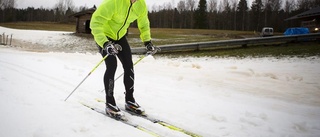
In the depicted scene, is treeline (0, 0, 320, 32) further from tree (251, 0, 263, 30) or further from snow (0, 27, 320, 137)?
snow (0, 27, 320, 137)

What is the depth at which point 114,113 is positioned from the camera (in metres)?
3.47

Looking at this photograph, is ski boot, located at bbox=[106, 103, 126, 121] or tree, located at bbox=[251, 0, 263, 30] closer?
ski boot, located at bbox=[106, 103, 126, 121]

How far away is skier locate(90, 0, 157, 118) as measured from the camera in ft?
11.3

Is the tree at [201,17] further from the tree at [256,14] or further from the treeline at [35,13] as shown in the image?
the treeline at [35,13]

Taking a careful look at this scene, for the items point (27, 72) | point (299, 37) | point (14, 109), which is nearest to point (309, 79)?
point (14, 109)

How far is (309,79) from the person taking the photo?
741 centimetres

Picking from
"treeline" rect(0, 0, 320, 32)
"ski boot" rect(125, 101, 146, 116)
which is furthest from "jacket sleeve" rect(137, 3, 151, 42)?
"treeline" rect(0, 0, 320, 32)

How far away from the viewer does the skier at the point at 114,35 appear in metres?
3.45

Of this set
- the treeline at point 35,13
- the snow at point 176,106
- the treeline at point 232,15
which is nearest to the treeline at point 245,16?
the treeline at point 232,15

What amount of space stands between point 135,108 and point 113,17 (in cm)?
159

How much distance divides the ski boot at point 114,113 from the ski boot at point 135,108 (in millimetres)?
350

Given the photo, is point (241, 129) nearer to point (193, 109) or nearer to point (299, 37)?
point (193, 109)

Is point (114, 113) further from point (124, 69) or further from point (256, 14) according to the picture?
point (256, 14)

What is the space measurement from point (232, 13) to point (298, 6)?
78.4 ft
